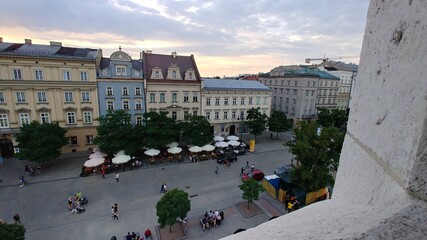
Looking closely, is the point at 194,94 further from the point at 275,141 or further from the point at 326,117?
the point at 326,117

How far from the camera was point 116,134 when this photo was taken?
78.0 feet

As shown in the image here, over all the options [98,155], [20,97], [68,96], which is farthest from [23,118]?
[98,155]

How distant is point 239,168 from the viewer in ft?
79.6

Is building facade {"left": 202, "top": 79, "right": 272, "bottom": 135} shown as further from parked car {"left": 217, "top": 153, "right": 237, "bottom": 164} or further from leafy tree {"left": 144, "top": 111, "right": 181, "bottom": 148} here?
leafy tree {"left": 144, "top": 111, "right": 181, "bottom": 148}

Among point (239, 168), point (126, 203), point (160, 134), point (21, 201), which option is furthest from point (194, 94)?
point (21, 201)

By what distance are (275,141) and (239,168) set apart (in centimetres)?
1308

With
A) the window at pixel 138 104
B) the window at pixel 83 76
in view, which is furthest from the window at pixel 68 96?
the window at pixel 138 104

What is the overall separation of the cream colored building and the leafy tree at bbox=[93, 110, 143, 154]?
17.8 ft

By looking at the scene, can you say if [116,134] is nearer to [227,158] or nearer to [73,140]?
[73,140]

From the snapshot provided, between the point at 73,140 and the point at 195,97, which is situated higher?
the point at 195,97

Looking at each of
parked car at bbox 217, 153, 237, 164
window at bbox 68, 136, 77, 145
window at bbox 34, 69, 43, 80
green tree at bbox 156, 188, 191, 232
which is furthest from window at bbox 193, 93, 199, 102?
green tree at bbox 156, 188, 191, 232

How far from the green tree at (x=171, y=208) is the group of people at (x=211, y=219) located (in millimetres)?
1939

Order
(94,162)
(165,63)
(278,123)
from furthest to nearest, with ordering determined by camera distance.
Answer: (278,123) → (165,63) → (94,162)

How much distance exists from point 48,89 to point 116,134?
33.2 feet
